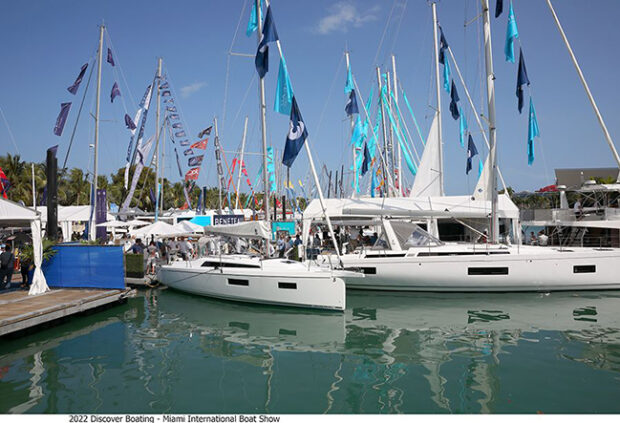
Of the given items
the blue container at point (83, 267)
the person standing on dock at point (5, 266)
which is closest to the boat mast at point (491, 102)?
the blue container at point (83, 267)

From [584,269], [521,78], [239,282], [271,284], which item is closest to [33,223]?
[239,282]

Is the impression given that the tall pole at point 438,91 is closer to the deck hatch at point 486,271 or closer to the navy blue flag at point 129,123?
the deck hatch at point 486,271

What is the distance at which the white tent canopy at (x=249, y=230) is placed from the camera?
15109mm

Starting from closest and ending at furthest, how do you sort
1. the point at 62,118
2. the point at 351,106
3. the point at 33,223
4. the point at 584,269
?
1. the point at 33,223
2. the point at 584,269
3. the point at 62,118
4. the point at 351,106

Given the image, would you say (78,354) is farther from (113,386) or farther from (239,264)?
(239,264)

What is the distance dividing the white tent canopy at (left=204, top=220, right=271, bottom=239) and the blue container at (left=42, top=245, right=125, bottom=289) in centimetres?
374

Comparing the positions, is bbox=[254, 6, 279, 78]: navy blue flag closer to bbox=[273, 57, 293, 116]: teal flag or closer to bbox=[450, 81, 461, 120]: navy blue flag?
bbox=[273, 57, 293, 116]: teal flag

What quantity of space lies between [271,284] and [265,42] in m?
8.26

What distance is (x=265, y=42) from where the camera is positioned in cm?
1408

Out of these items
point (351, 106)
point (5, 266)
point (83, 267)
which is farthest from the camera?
point (351, 106)

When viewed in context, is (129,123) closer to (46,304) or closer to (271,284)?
(46,304)

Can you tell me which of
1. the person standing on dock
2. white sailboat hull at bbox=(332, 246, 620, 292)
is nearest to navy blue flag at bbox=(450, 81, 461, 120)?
white sailboat hull at bbox=(332, 246, 620, 292)

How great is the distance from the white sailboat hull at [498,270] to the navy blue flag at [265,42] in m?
7.79

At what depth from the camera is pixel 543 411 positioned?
6699 millimetres
